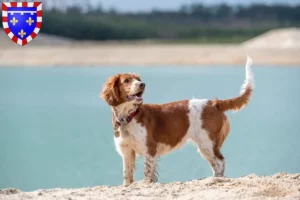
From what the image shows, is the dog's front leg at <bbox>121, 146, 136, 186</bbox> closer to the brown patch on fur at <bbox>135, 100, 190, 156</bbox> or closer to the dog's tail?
the brown patch on fur at <bbox>135, 100, 190, 156</bbox>

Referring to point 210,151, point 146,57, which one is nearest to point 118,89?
point 210,151

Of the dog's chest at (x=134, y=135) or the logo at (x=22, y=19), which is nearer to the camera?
the dog's chest at (x=134, y=135)

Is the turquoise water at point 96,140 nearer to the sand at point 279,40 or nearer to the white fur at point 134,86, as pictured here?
the white fur at point 134,86

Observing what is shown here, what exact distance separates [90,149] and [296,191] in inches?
280

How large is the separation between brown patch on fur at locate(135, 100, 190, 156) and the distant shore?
42.5 metres

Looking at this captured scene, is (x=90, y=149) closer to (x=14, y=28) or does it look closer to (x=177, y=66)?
(x=14, y=28)

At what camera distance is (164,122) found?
937 cm

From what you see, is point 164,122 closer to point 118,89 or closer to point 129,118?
point 129,118

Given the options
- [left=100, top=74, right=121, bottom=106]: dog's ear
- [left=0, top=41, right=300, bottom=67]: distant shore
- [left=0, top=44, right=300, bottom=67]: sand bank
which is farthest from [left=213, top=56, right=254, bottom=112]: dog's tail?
[left=0, top=44, right=300, bottom=67]: sand bank

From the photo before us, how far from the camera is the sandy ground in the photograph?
7.79 meters

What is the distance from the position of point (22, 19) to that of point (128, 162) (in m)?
2.20

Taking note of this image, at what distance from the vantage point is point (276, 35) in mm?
76062

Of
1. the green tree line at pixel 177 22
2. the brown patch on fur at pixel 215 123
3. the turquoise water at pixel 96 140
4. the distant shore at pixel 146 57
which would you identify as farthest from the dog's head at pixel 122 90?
the green tree line at pixel 177 22

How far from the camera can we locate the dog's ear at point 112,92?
9.07 m
